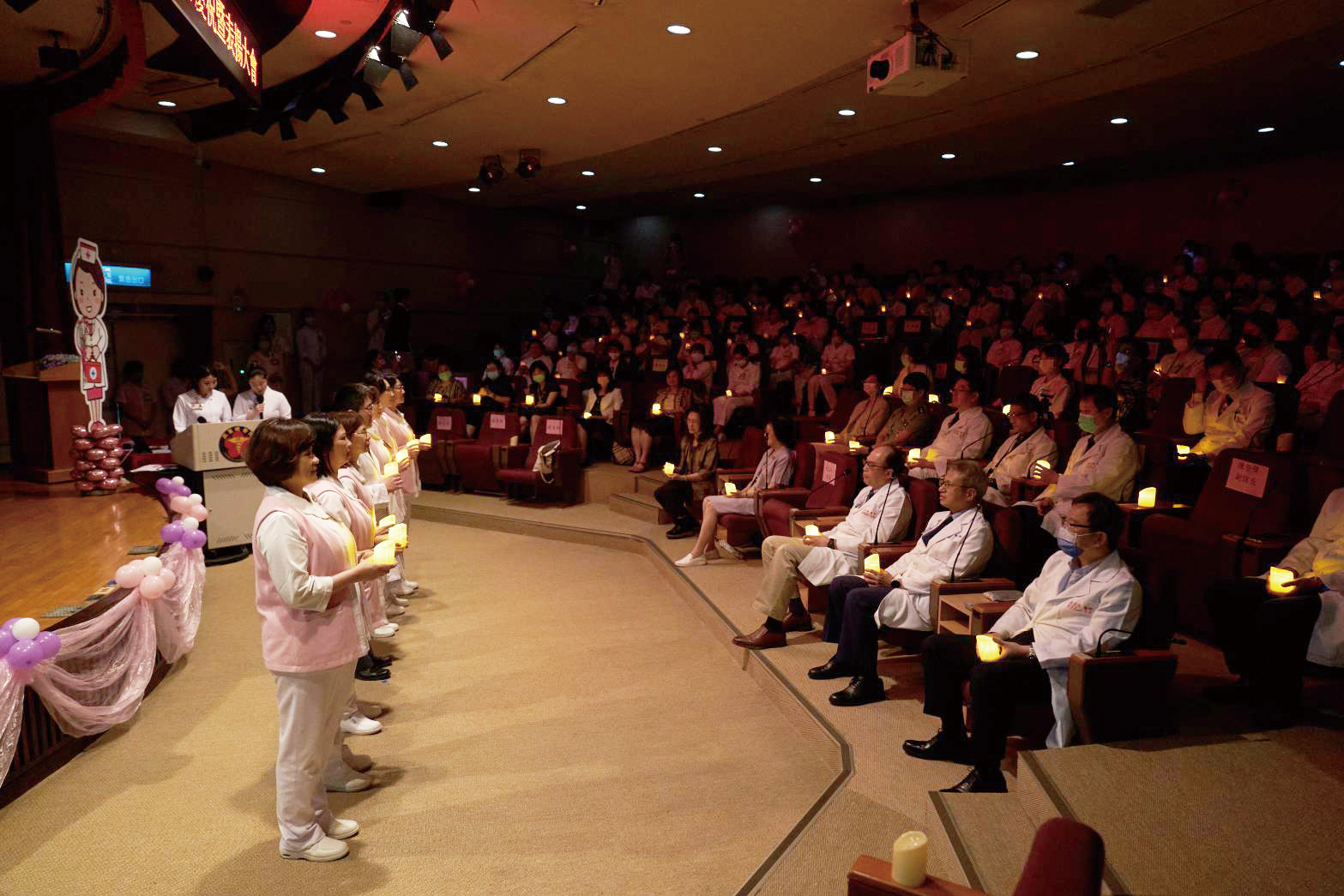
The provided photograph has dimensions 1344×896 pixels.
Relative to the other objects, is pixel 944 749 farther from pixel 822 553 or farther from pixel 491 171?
pixel 491 171

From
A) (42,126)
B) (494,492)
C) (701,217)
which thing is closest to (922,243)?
(701,217)

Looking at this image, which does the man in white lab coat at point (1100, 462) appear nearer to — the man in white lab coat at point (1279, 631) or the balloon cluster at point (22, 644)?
the man in white lab coat at point (1279, 631)

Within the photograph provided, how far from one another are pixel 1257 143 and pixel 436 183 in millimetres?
9910

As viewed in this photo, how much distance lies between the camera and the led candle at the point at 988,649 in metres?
3.15

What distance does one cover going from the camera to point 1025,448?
18.2 feet

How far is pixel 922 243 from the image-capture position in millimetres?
13516

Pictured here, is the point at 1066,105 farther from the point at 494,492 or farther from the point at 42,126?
the point at 42,126

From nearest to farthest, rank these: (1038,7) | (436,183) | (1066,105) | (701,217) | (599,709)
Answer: (599,709) < (1038,7) < (1066,105) < (436,183) < (701,217)

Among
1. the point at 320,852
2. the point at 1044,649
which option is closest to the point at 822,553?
the point at 1044,649

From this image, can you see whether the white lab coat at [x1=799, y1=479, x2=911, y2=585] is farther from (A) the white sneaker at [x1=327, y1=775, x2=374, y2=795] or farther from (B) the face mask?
(A) the white sneaker at [x1=327, y1=775, x2=374, y2=795]

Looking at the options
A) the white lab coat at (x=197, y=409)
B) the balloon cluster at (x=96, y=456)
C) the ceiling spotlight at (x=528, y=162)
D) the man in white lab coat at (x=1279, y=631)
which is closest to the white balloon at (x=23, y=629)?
the balloon cluster at (x=96, y=456)

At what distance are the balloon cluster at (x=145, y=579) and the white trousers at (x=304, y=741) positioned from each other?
4.90ft

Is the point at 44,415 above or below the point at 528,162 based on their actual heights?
below

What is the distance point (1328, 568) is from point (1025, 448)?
2.15 meters
